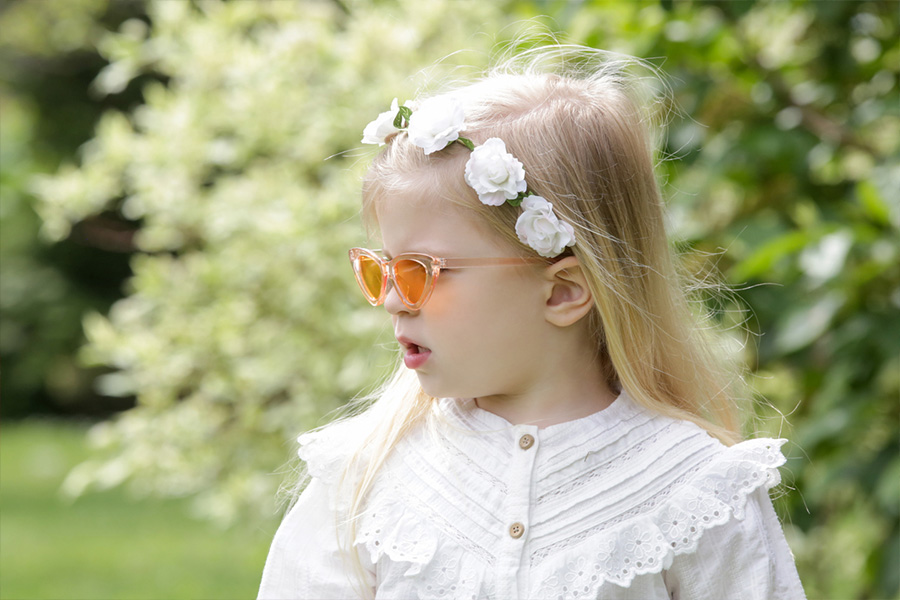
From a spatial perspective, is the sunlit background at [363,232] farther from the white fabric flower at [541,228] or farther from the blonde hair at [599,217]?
the white fabric flower at [541,228]

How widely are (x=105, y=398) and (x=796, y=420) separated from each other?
27.5 feet

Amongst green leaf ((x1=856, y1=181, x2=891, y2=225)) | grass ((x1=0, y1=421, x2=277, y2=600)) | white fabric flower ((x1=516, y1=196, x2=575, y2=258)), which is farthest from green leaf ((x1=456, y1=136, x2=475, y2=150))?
grass ((x1=0, y1=421, x2=277, y2=600))

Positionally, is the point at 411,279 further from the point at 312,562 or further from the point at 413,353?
the point at 312,562

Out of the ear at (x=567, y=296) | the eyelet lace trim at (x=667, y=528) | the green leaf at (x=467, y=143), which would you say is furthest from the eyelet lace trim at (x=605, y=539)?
the green leaf at (x=467, y=143)

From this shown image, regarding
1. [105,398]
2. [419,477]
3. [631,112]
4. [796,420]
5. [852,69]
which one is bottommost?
[796,420]

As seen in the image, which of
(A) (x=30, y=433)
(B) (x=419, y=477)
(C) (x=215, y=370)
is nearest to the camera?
(B) (x=419, y=477)

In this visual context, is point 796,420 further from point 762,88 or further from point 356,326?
point 356,326

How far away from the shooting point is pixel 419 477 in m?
1.60

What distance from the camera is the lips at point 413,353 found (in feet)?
5.00

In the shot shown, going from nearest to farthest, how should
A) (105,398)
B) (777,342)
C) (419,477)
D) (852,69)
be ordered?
(419,477) → (777,342) → (852,69) → (105,398)

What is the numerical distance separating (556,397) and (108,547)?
4649 mm

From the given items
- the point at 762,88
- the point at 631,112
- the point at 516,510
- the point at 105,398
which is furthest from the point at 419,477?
the point at 105,398

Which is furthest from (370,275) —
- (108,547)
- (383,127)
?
(108,547)

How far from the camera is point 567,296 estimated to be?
1.56m
